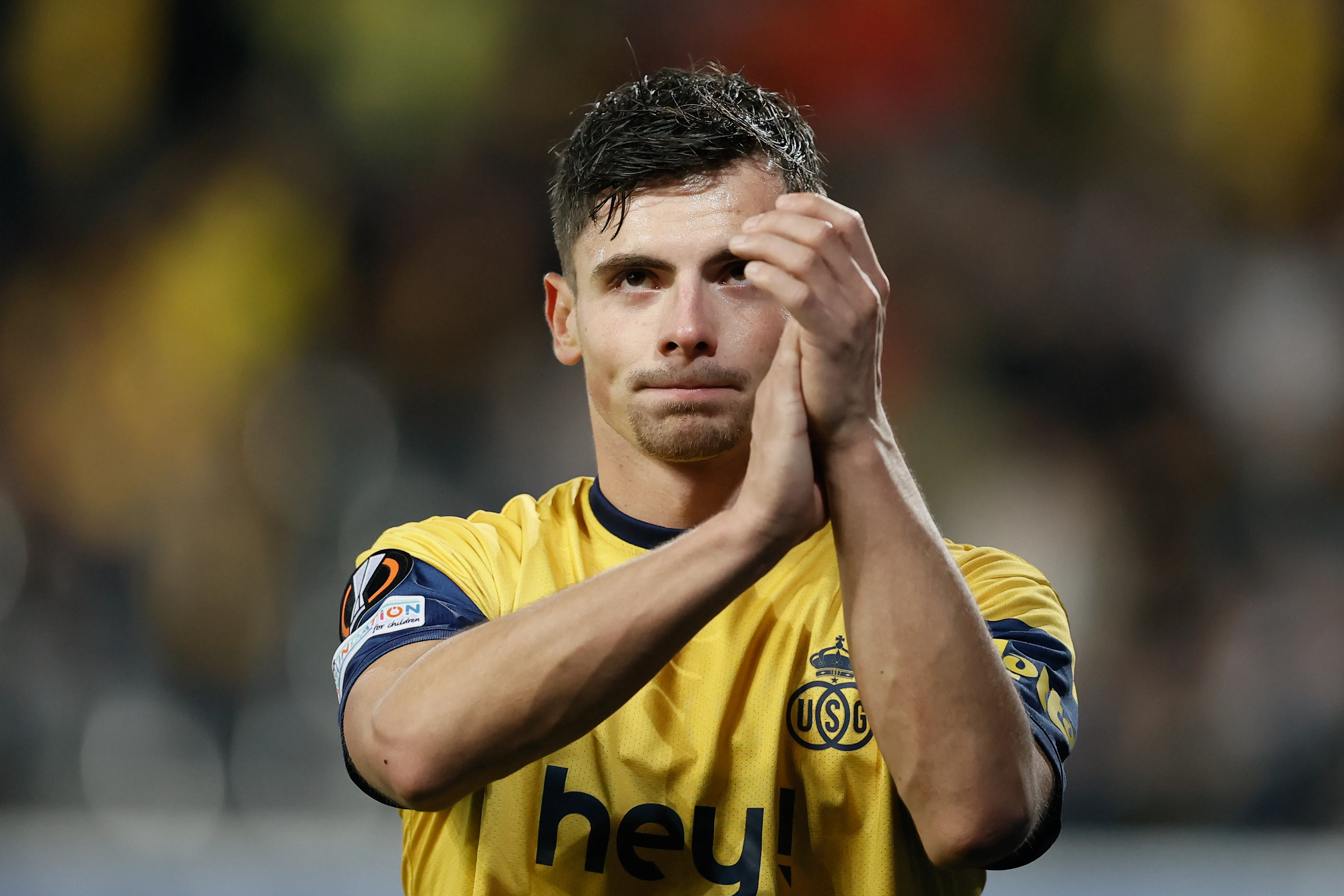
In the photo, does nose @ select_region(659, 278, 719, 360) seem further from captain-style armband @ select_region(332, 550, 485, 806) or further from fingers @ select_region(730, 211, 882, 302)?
captain-style armband @ select_region(332, 550, 485, 806)

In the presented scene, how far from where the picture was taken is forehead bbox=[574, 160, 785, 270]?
1.64 m

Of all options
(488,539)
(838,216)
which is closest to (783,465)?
(838,216)

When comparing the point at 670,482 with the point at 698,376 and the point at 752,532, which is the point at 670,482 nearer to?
the point at 698,376

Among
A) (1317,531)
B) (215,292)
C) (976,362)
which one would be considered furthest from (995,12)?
(215,292)

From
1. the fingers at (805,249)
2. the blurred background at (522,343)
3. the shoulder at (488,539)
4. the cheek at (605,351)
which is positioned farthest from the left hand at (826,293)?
the blurred background at (522,343)

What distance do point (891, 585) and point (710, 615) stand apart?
219 millimetres

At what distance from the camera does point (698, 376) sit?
63.0 inches

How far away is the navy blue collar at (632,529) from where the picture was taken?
180 cm

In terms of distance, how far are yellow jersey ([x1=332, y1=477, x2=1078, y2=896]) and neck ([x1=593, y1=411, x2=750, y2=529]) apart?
202 millimetres

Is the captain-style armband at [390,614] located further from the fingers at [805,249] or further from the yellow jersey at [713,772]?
the fingers at [805,249]

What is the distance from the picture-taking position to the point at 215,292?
4520 mm

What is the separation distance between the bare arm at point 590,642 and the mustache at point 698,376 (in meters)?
0.28

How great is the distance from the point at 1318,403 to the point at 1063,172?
1395mm

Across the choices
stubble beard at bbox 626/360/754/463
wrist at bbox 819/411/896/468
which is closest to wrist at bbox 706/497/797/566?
wrist at bbox 819/411/896/468
